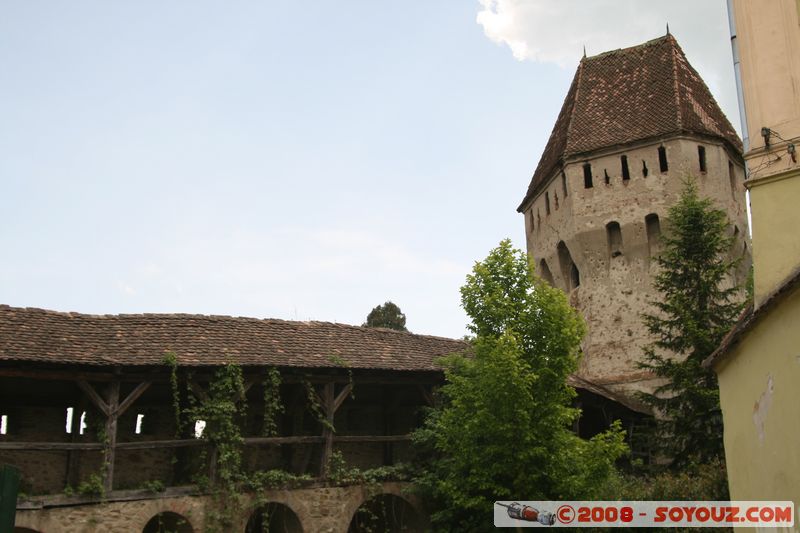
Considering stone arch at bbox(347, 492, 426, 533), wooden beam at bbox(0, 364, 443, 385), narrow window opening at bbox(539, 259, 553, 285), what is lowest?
stone arch at bbox(347, 492, 426, 533)

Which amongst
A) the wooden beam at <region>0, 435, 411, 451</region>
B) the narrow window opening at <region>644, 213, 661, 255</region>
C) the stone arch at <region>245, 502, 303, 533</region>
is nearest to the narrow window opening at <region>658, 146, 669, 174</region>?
the narrow window opening at <region>644, 213, 661, 255</region>

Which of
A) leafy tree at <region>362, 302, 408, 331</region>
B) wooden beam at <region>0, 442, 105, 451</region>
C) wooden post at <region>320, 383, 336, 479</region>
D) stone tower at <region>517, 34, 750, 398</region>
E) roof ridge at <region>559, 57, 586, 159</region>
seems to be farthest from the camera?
leafy tree at <region>362, 302, 408, 331</region>

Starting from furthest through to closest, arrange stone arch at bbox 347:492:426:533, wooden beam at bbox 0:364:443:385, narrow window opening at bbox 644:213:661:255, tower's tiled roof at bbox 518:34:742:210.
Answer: tower's tiled roof at bbox 518:34:742:210
narrow window opening at bbox 644:213:661:255
stone arch at bbox 347:492:426:533
wooden beam at bbox 0:364:443:385

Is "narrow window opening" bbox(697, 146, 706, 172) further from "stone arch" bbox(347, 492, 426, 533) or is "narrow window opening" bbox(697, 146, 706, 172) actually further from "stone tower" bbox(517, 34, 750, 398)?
"stone arch" bbox(347, 492, 426, 533)

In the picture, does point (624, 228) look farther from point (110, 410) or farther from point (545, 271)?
point (110, 410)

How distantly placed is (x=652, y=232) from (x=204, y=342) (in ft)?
44.3

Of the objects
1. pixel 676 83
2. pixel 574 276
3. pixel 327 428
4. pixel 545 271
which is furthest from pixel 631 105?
pixel 327 428

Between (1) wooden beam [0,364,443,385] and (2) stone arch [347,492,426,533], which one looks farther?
(2) stone arch [347,492,426,533]

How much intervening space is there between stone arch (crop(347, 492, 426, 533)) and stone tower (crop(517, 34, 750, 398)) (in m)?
6.92

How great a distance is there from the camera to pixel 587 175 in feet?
79.3

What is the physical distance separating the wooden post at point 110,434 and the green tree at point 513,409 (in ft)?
18.2

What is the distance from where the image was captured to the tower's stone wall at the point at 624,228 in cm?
2269

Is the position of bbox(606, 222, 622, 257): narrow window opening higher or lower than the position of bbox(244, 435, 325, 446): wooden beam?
higher

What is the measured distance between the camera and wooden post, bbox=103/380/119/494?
520 inches
